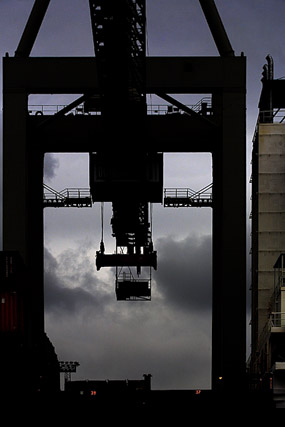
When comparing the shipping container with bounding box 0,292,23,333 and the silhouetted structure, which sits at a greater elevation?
the silhouetted structure

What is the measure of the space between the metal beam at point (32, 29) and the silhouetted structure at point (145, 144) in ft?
0.18

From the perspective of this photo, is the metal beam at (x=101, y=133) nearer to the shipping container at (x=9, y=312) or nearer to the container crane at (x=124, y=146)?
the container crane at (x=124, y=146)

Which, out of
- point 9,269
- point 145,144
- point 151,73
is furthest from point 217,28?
point 9,269

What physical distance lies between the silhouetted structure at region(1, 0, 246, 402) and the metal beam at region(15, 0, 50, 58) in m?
0.05

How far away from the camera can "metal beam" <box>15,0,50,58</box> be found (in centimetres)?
6117

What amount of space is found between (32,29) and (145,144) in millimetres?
9458

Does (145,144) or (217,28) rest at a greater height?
(217,28)

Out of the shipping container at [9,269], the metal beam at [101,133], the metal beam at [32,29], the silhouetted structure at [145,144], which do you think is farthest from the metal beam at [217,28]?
the shipping container at [9,269]

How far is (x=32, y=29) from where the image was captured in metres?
61.6

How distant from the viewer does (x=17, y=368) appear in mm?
47812

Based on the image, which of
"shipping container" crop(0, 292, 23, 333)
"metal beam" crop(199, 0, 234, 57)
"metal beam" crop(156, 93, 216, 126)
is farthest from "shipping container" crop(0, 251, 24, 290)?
"metal beam" crop(199, 0, 234, 57)

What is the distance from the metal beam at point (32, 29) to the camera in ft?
201

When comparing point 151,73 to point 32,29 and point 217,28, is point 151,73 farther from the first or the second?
point 32,29

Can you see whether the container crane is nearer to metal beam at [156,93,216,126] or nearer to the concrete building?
metal beam at [156,93,216,126]
